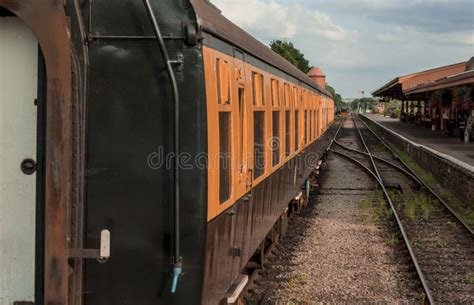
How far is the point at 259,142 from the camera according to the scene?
593 cm

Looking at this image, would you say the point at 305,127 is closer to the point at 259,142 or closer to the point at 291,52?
the point at 259,142

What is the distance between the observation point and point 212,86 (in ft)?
12.7

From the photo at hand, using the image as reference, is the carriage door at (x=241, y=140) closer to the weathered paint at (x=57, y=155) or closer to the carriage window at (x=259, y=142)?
the carriage window at (x=259, y=142)

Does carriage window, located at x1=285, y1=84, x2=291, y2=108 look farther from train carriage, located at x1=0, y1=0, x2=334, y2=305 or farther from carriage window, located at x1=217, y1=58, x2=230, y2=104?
train carriage, located at x1=0, y1=0, x2=334, y2=305

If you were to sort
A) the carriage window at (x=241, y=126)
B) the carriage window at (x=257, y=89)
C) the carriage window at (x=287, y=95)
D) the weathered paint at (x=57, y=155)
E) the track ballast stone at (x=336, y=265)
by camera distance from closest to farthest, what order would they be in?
the weathered paint at (x=57, y=155) < the carriage window at (x=241, y=126) < the carriage window at (x=257, y=89) < the track ballast stone at (x=336, y=265) < the carriage window at (x=287, y=95)

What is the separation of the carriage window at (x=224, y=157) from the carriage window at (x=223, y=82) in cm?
9

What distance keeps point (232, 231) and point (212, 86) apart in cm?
136

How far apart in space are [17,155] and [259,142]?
9.08ft

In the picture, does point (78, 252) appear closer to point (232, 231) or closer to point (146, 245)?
point (146, 245)

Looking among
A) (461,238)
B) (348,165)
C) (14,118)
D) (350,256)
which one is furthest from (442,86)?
(14,118)

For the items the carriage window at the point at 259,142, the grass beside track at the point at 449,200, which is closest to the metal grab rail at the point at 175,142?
the carriage window at the point at 259,142

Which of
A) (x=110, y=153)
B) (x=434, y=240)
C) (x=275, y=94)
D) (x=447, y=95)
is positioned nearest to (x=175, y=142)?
(x=110, y=153)

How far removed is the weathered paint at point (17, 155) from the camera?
348cm

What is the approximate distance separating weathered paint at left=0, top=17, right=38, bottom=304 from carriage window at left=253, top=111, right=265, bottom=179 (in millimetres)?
2407
